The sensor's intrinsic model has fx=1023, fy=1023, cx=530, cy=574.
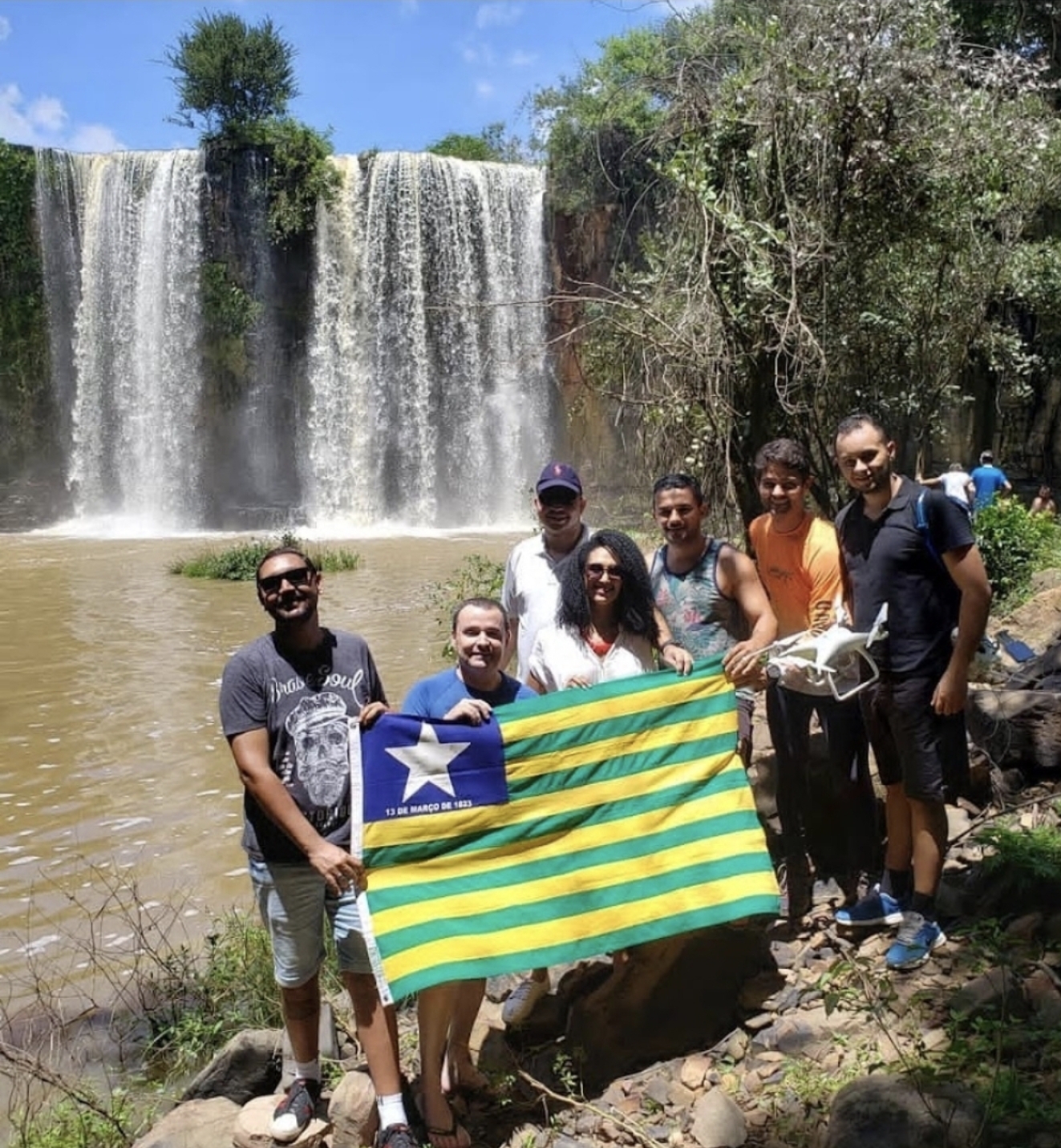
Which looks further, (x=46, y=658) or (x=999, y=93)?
(x=46, y=658)

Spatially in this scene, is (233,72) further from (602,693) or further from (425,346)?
(602,693)

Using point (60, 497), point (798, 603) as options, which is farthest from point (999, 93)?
point (60, 497)

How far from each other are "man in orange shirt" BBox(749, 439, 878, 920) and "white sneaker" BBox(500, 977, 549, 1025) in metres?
0.94

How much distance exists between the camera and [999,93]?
7.75 meters

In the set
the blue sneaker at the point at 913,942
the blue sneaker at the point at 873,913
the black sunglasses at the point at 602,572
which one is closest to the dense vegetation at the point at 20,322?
the black sunglasses at the point at 602,572

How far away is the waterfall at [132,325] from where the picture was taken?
970 inches

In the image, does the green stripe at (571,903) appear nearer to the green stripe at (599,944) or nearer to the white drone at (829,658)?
the green stripe at (599,944)

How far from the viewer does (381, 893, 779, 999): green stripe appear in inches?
110

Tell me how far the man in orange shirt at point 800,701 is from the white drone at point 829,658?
104 mm

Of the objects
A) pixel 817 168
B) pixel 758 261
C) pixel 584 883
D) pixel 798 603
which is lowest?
pixel 584 883

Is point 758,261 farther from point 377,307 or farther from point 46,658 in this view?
point 377,307

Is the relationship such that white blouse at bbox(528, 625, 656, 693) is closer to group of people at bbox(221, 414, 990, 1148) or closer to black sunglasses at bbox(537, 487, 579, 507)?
group of people at bbox(221, 414, 990, 1148)

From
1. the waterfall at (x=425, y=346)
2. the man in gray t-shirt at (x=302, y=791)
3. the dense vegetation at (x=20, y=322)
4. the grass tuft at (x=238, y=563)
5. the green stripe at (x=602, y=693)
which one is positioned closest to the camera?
the man in gray t-shirt at (x=302, y=791)

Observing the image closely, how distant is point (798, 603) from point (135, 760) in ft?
17.8
